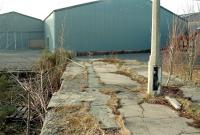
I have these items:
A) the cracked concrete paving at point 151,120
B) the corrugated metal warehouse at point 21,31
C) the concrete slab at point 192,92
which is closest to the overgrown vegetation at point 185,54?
the concrete slab at point 192,92

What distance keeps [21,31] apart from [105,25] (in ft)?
47.4

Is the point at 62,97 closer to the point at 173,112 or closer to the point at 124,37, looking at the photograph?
the point at 173,112

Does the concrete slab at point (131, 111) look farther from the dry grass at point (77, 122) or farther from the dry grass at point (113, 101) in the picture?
the dry grass at point (77, 122)

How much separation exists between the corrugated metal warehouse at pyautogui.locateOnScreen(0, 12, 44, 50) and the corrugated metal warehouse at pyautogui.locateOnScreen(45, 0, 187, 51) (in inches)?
424

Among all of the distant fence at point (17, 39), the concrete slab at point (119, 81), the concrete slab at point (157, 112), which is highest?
the distant fence at point (17, 39)

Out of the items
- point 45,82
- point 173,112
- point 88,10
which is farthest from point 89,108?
point 88,10

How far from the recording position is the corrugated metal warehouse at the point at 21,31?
132 ft

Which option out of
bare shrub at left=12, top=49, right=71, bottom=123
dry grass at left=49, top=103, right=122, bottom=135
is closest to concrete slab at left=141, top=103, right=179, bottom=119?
dry grass at left=49, top=103, right=122, bottom=135

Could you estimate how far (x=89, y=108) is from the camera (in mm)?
5457

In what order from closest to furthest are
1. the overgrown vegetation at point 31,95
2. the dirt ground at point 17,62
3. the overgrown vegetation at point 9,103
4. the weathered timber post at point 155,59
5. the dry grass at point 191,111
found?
the dry grass at point 191,111 → the weathered timber post at point 155,59 → the overgrown vegetation at point 31,95 → the overgrown vegetation at point 9,103 → the dirt ground at point 17,62

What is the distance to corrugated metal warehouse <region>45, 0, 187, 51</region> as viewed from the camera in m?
28.9

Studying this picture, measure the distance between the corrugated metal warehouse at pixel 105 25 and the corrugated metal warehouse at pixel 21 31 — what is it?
35.3ft

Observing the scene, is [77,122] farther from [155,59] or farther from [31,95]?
[31,95]

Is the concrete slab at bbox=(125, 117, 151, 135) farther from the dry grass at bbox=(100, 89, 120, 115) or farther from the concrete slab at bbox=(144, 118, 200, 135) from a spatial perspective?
the dry grass at bbox=(100, 89, 120, 115)
